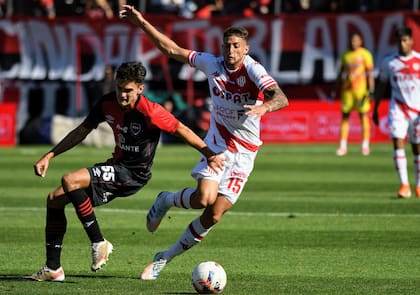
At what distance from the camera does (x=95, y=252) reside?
9141 millimetres

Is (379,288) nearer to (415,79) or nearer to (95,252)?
(95,252)

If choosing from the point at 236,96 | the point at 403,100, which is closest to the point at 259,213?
the point at 403,100

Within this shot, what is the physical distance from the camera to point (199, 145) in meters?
9.06

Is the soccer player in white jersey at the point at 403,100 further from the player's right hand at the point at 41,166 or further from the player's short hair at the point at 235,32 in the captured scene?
the player's right hand at the point at 41,166

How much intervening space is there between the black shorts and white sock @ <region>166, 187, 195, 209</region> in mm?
566

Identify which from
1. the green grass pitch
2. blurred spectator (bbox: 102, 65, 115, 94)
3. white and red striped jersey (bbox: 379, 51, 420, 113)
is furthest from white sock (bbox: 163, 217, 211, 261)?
blurred spectator (bbox: 102, 65, 115, 94)

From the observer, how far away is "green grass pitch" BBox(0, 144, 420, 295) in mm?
9234

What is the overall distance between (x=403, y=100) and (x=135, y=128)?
7.60 metres

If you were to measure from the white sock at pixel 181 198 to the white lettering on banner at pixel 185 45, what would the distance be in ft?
58.3

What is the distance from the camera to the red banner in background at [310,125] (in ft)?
87.9

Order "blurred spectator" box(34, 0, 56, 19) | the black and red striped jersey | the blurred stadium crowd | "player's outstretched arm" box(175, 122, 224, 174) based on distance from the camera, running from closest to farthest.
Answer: "player's outstretched arm" box(175, 122, 224, 174), the black and red striped jersey, the blurred stadium crowd, "blurred spectator" box(34, 0, 56, 19)

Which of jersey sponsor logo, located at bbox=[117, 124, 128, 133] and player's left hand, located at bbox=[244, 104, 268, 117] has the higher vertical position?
player's left hand, located at bbox=[244, 104, 268, 117]

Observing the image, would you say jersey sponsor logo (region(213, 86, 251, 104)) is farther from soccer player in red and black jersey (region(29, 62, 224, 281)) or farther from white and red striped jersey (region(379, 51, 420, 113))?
→ white and red striped jersey (region(379, 51, 420, 113))

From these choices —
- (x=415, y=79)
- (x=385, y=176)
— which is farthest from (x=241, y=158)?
(x=385, y=176)
